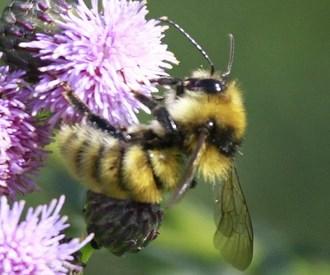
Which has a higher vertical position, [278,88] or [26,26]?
[26,26]

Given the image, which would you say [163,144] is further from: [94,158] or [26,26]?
[26,26]

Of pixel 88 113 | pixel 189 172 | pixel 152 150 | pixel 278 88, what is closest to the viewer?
pixel 189 172

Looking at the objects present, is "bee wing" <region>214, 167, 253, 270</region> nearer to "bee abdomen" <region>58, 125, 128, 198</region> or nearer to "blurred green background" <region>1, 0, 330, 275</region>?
"bee abdomen" <region>58, 125, 128, 198</region>

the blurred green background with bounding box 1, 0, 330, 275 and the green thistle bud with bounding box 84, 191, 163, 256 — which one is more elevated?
the green thistle bud with bounding box 84, 191, 163, 256

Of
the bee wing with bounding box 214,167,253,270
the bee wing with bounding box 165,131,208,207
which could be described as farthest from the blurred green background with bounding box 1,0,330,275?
the bee wing with bounding box 165,131,208,207

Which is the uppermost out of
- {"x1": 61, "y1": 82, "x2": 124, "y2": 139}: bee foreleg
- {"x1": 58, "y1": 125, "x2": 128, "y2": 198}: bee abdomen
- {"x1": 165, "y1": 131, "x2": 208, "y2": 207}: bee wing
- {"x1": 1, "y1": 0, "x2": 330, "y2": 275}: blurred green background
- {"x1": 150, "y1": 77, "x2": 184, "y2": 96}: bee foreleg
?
{"x1": 150, "y1": 77, "x2": 184, "y2": 96}: bee foreleg

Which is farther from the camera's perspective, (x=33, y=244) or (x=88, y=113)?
(x=88, y=113)

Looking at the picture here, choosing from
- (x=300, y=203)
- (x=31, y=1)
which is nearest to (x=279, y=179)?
(x=300, y=203)

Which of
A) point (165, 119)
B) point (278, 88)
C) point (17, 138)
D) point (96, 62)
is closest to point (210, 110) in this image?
point (165, 119)

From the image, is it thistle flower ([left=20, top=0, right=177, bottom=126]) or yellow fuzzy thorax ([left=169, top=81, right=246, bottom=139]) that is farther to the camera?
thistle flower ([left=20, top=0, right=177, bottom=126])
